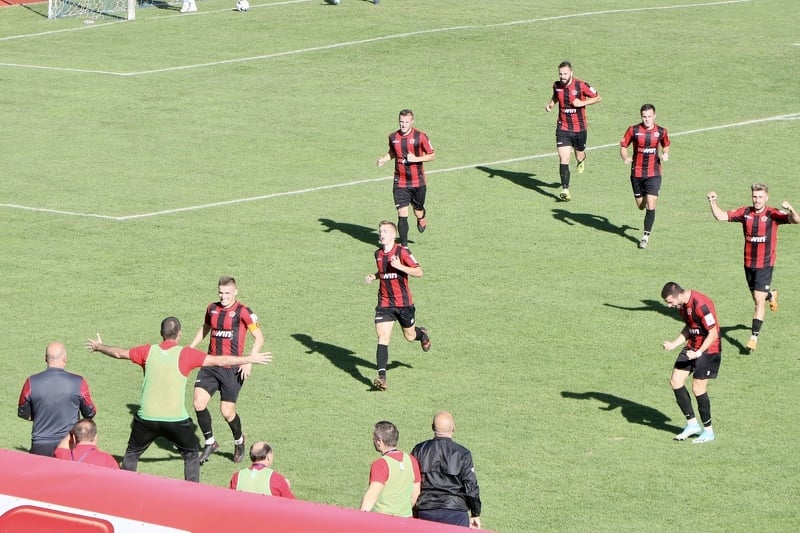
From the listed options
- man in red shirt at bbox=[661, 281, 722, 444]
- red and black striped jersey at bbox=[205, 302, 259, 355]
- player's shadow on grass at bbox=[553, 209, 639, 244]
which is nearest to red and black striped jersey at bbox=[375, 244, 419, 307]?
red and black striped jersey at bbox=[205, 302, 259, 355]

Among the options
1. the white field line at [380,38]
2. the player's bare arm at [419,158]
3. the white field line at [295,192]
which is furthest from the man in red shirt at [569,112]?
the white field line at [380,38]

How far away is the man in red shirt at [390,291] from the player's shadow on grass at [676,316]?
4700 millimetres

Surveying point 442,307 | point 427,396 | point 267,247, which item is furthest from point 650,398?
point 267,247

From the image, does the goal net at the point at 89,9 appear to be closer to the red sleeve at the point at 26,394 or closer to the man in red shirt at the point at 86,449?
the red sleeve at the point at 26,394

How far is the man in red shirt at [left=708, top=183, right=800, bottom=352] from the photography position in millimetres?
18750

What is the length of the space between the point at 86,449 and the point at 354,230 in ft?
44.7

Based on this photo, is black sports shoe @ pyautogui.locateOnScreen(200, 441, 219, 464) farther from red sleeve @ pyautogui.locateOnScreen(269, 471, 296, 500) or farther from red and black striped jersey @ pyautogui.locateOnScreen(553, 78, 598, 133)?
red and black striped jersey @ pyautogui.locateOnScreen(553, 78, 598, 133)

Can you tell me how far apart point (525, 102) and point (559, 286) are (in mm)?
13067

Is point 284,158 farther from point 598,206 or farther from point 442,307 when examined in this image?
point 442,307

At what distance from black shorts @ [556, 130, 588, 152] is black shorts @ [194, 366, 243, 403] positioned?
12583 millimetres

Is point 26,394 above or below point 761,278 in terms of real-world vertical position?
below

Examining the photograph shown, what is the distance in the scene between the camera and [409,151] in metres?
23.1

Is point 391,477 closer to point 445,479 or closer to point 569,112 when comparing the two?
point 445,479

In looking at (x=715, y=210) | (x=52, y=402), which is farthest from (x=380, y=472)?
(x=715, y=210)
